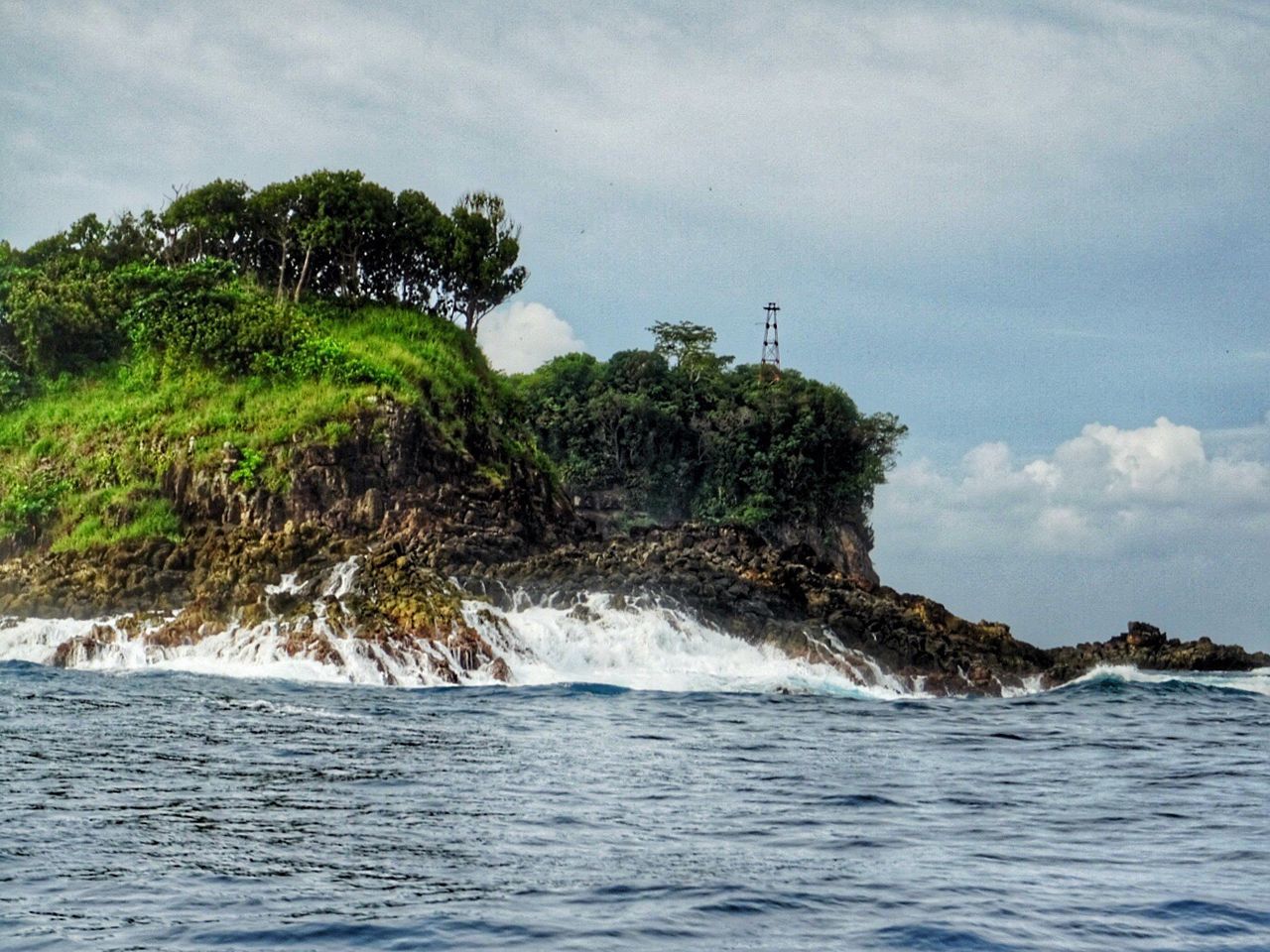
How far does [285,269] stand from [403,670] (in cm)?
2378

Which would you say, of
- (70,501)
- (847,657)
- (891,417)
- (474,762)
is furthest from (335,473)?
(891,417)

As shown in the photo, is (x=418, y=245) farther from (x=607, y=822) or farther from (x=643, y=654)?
(x=607, y=822)

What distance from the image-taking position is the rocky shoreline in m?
26.8

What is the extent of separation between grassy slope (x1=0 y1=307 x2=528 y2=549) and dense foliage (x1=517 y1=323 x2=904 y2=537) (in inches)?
625

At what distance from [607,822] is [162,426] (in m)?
27.6

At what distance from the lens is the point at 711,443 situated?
56625 mm

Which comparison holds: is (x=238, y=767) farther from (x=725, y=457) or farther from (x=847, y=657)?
(x=725, y=457)

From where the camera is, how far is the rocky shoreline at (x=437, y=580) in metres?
26.8

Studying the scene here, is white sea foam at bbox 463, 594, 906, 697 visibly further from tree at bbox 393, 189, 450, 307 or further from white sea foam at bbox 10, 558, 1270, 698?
tree at bbox 393, 189, 450, 307

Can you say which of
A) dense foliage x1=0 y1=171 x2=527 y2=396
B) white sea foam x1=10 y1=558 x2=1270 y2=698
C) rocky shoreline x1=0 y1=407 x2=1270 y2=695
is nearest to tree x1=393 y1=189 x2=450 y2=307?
dense foliage x1=0 y1=171 x2=527 y2=396

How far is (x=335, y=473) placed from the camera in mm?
34062

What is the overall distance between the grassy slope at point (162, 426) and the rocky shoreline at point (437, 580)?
0.74 metres

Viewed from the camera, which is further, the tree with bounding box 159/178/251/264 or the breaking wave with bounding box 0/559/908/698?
the tree with bounding box 159/178/251/264

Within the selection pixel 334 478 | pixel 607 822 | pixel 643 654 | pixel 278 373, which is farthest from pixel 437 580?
pixel 607 822
